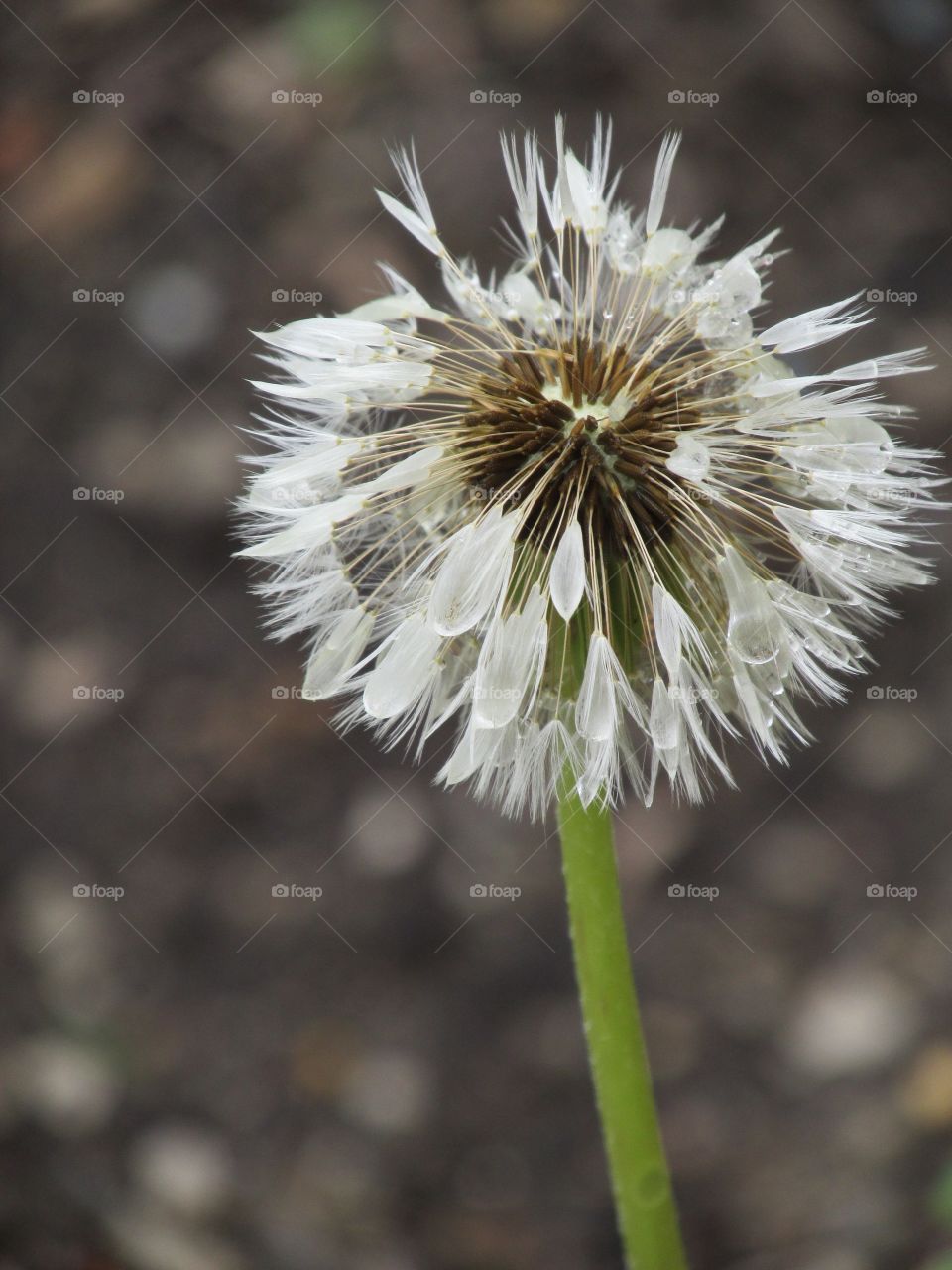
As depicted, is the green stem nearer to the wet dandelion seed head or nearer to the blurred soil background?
the wet dandelion seed head

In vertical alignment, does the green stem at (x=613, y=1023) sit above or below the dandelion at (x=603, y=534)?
below

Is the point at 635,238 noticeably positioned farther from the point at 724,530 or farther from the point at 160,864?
the point at 160,864

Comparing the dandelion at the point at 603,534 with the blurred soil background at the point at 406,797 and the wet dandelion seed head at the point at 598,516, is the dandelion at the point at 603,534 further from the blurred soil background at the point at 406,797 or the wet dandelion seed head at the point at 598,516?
the blurred soil background at the point at 406,797

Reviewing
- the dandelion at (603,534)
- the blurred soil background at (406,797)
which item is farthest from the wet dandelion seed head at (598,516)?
the blurred soil background at (406,797)

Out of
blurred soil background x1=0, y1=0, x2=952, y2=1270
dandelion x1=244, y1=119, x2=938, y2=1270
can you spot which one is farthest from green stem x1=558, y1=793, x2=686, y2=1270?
blurred soil background x1=0, y1=0, x2=952, y2=1270

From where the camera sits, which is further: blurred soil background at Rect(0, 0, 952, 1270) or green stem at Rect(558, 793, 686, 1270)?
Result: blurred soil background at Rect(0, 0, 952, 1270)

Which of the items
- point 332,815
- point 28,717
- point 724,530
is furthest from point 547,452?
point 28,717

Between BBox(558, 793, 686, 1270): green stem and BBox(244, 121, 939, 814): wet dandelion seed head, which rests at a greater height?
BBox(244, 121, 939, 814): wet dandelion seed head
